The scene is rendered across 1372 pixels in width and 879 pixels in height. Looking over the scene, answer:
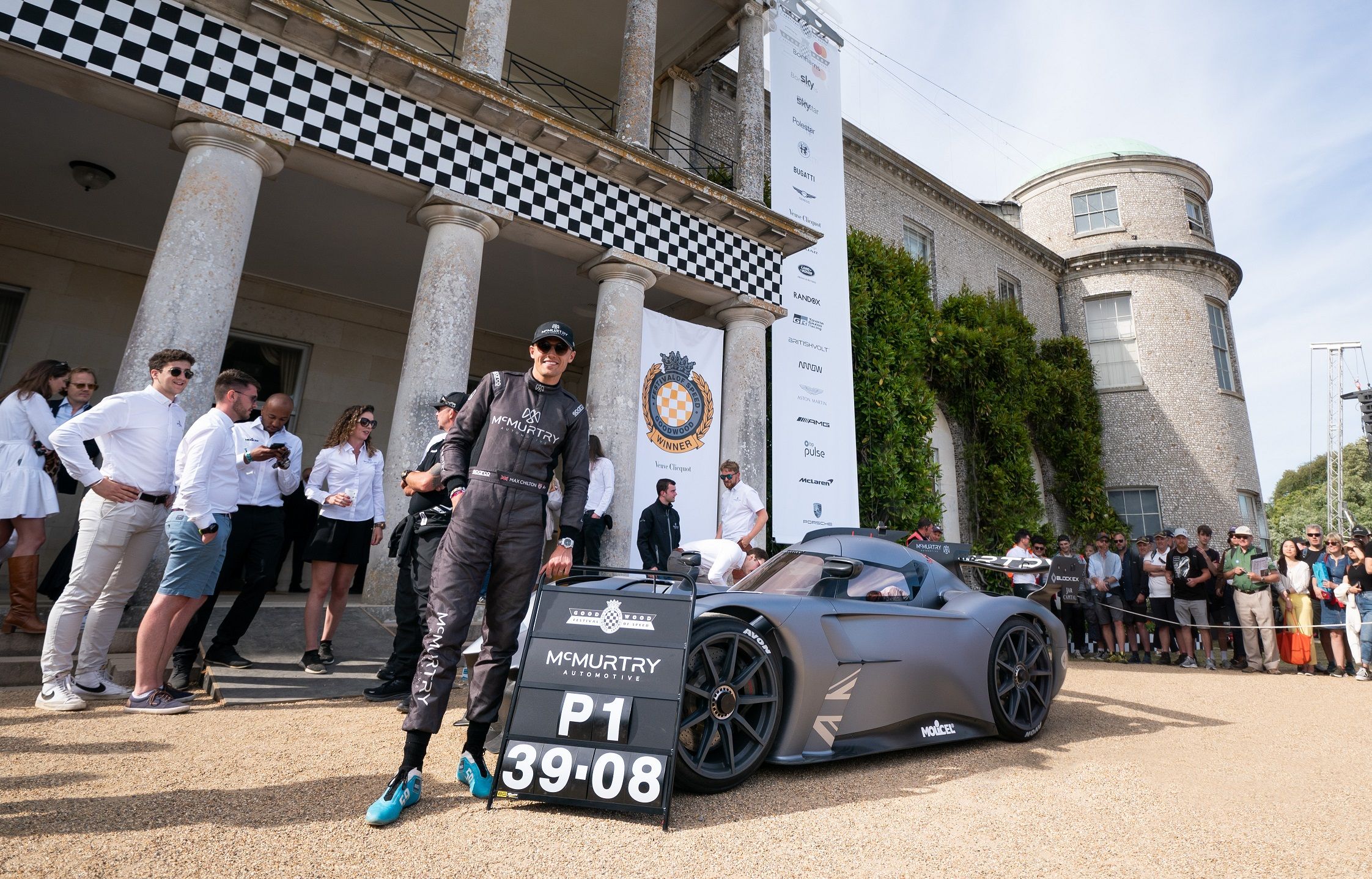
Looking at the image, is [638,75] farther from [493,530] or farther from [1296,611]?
[1296,611]

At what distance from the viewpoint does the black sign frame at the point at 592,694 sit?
7.85 ft

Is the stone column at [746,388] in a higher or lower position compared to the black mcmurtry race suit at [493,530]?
higher

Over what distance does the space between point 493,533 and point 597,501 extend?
414 cm

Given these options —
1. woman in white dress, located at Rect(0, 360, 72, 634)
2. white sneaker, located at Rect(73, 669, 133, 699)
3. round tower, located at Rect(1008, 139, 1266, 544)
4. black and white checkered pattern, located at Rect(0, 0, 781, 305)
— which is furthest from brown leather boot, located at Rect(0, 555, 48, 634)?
round tower, located at Rect(1008, 139, 1266, 544)

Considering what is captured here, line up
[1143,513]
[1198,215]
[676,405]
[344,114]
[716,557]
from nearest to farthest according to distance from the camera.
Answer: [716,557] < [344,114] < [676,405] < [1143,513] < [1198,215]

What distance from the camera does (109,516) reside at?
3.57 meters

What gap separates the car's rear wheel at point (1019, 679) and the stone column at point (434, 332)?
4642 mm

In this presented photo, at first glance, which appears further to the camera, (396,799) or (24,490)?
(24,490)

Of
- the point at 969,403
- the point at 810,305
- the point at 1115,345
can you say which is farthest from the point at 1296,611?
the point at 1115,345

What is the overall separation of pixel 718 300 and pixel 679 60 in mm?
4386

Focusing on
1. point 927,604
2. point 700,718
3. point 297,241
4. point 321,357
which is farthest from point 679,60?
point 700,718

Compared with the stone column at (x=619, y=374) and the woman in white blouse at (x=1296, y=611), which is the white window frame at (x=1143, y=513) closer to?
the woman in white blouse at (x=1296, y=611)

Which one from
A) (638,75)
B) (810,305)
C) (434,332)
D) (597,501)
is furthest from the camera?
(810,305)

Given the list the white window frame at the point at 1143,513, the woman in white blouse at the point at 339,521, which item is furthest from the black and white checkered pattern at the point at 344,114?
the white window frame at the point at 1143,513
